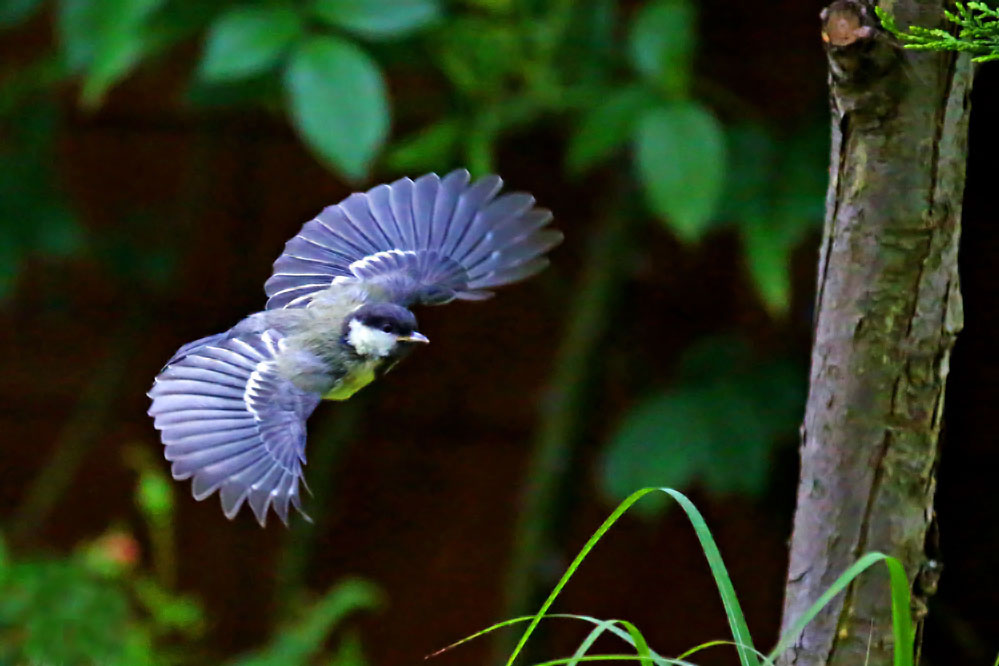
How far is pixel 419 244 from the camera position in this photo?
153 centimetres

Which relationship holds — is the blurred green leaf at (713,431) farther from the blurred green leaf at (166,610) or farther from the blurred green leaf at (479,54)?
the blurred green leaf at (166,610)

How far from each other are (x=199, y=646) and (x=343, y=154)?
4.70 feet

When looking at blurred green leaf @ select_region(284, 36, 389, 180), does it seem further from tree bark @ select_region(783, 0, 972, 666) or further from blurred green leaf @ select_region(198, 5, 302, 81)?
tree bark @ select_region(783, 0, 972, 666)

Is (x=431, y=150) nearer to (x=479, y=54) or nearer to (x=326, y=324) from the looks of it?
(x=479, y=54)

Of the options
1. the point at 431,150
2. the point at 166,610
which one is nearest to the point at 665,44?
the point at 431,150

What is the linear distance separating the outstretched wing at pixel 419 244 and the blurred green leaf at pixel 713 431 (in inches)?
18.5

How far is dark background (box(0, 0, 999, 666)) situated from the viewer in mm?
2432

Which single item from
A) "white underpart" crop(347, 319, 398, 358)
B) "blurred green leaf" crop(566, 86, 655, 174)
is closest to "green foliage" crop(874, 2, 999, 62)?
"white underpart" crop(347, 319, 398, 358)

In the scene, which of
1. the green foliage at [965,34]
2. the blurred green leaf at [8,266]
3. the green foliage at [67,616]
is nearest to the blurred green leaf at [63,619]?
the green foliage at [67,616]

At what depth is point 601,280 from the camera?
7.39 feet

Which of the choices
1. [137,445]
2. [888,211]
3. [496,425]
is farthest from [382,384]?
[888,211]

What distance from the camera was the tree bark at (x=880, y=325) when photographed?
3.04 feet

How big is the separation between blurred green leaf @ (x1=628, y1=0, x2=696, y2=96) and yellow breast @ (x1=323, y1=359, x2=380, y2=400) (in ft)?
1.99

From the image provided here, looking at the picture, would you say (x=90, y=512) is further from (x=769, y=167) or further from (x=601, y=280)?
(x=769, y=167)
